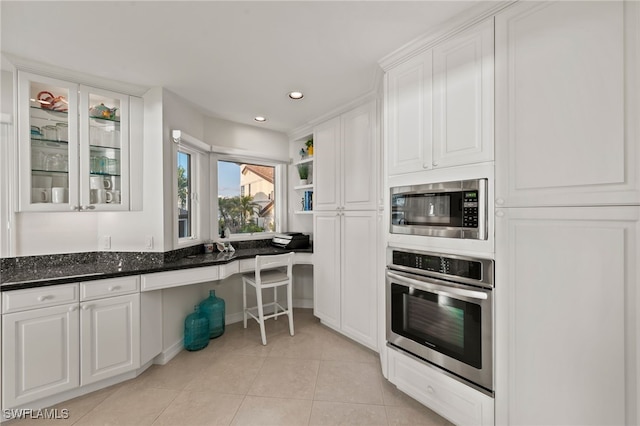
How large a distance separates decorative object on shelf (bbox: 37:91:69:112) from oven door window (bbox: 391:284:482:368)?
2945 millimetres

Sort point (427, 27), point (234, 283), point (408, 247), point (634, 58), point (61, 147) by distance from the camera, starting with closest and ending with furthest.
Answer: point (634, 58) < point (427, 27) < point (408, 247) < point (61, 147) < point (234, 283)

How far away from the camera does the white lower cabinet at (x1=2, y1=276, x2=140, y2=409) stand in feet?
5.39

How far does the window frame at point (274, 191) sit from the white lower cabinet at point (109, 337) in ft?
4.03

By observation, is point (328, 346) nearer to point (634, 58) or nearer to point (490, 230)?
point (490, 230)

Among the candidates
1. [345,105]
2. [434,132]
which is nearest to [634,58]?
[434,132]

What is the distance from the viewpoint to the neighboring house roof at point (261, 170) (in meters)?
3.50

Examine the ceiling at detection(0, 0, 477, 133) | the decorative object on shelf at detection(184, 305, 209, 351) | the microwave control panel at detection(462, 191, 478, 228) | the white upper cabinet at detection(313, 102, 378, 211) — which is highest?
the ceiling at detection(0, 0, 477, 133)

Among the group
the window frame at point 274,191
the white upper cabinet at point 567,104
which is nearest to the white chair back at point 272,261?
the window frame at point 274,191

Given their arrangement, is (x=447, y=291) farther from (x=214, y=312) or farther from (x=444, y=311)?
(x=214, y=312)

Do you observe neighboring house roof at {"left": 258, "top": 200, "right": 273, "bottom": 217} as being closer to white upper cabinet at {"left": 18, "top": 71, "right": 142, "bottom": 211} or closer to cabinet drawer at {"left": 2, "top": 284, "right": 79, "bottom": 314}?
white upper cabinet at {"left": 18, "top": 71, "right": 142, "bottom": 211}

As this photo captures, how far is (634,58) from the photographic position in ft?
3.34

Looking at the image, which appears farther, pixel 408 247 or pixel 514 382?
pixel 408 247

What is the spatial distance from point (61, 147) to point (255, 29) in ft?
6.07

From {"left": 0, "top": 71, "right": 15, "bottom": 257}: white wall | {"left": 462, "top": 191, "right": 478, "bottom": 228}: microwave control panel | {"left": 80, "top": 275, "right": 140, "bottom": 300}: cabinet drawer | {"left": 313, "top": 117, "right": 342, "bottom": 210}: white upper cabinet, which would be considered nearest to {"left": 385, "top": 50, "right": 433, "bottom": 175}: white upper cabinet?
{"left": 462, "top": 191, "right": 478, "bottom": 228}: microwave control panel
